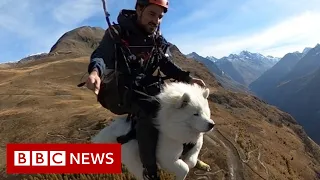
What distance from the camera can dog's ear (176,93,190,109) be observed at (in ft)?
16.3

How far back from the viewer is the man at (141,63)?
541cm

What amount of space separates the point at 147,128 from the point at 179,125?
0.61 m

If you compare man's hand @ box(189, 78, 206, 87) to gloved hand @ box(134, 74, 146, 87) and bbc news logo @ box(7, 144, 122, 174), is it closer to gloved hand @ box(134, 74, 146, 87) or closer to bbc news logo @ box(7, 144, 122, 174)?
gloved hand @ box(134, 74, 146, 87)

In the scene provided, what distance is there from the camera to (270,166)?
24.1 m

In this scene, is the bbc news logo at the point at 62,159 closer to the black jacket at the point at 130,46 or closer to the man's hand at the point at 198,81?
the black jacket at the point at 130,46

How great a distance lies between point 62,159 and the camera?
6.77 metres

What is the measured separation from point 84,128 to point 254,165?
992cm

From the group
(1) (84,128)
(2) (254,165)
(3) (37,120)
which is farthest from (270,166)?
(3) (37,120)

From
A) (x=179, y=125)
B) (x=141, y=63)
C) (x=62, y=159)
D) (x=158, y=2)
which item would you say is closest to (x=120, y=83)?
(x=141, y=63)

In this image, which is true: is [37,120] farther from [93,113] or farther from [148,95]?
[148,95]

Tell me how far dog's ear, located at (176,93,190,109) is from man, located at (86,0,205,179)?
464mm

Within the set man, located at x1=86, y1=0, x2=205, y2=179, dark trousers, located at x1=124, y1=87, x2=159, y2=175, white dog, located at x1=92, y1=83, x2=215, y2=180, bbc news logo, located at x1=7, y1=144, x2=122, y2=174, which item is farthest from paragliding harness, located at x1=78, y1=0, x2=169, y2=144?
bbc news logo, located at x1=7, y1=144, x2=122, y2=174

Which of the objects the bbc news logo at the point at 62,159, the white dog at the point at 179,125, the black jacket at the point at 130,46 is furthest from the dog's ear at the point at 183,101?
the bbc news logo at the point at 62,159

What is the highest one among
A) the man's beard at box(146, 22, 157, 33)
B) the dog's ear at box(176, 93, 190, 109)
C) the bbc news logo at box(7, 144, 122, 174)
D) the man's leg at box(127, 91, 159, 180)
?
the man's beard at box(146, 22, 157, 33)
